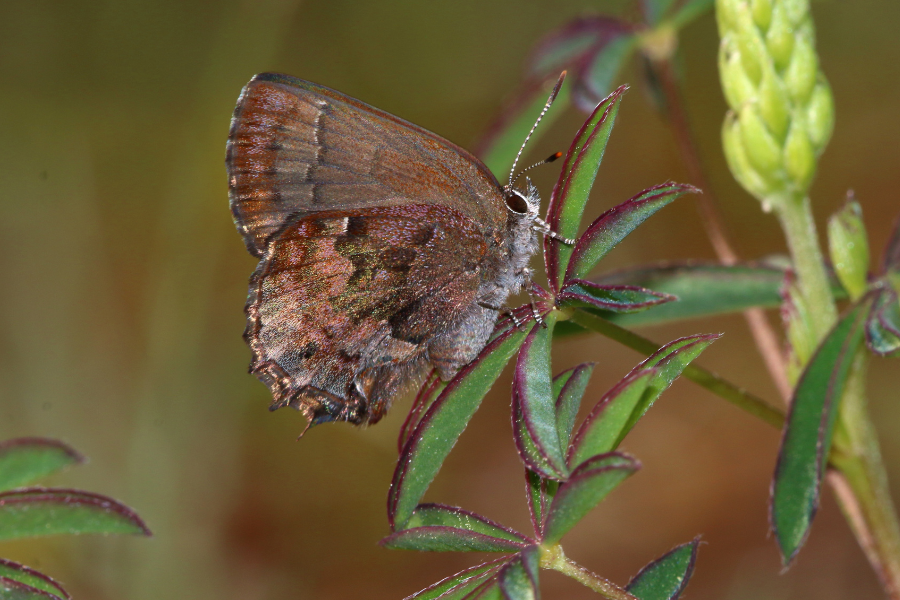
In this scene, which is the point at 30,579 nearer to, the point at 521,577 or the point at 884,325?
the point at 521,577

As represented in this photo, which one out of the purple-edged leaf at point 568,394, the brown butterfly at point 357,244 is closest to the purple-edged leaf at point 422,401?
the brown butterfly at point 357,244

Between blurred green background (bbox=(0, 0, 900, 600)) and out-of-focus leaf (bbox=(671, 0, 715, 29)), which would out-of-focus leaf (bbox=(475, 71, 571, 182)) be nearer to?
out-of-focus leaf (bbox=(671, 0, 715, 29))

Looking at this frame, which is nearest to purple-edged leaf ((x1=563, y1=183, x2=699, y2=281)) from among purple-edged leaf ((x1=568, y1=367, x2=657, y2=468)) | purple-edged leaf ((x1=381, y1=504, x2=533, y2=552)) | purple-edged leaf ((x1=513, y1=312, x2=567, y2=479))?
purple-edged leaf ((x1=513, y1=312, x2=567, y2=479))

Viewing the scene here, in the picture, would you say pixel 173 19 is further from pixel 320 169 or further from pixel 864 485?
pixel 864 485

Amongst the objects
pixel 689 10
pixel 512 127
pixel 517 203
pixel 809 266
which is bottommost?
pixel 809 266

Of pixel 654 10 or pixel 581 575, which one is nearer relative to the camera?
pixel 581 575

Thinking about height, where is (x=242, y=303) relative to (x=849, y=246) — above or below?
below

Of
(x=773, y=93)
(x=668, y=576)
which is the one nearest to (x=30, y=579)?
(x=668, y=576)

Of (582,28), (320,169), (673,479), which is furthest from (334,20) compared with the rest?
(673,479)
